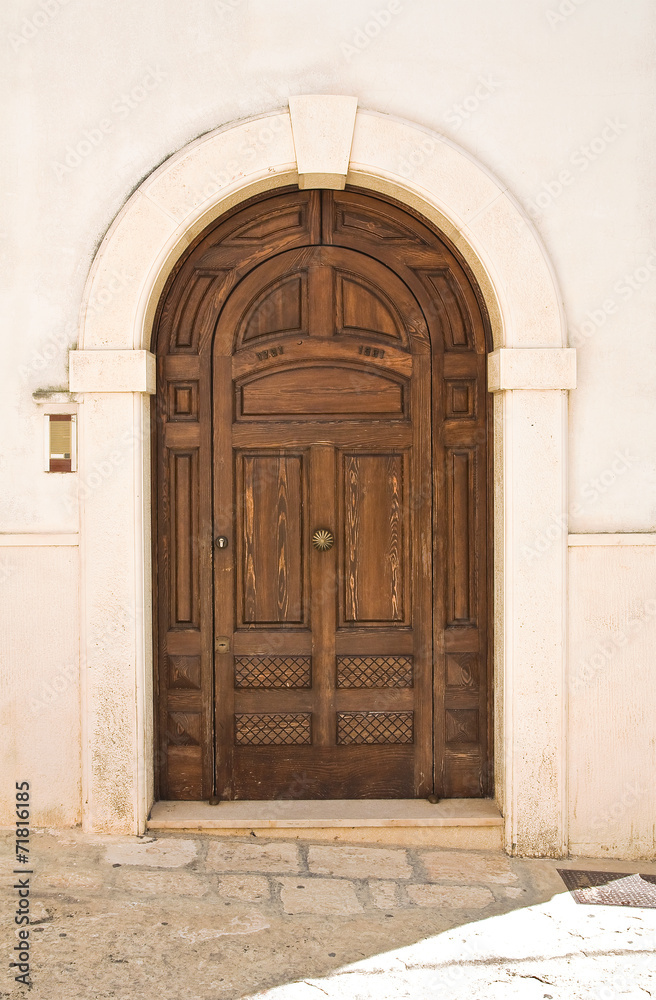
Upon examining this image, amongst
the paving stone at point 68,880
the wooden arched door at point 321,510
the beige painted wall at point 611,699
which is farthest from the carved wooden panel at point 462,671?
the paving stone at point 68,880

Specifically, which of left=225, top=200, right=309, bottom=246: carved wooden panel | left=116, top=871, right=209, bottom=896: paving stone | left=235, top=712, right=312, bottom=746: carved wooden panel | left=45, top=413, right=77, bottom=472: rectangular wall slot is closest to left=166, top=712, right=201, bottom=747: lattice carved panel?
left=235, top=712, right=312, bottom=746: carved wooden panel

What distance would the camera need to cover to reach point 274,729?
4.55 meters

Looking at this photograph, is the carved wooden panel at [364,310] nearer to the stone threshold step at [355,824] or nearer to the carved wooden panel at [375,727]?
the carved wooden panel at [375,727]

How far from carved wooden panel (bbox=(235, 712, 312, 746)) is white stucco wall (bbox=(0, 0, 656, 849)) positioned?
0.91 metres

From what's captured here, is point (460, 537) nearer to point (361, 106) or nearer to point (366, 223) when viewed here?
point (366, 223)

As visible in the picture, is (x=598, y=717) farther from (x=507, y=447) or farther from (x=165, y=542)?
(x=165, y=542)

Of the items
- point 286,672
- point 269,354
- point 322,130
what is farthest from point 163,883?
point 322,130

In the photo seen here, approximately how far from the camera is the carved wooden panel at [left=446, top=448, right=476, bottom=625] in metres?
4.53

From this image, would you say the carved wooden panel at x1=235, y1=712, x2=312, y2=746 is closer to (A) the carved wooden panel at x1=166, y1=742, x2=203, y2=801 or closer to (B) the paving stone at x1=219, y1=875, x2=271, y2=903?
(A) the carved wooden panel at x1=166, y1=742, x2=203, y2=801

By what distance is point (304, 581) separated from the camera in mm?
4539

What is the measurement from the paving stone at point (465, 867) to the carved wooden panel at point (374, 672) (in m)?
0.84

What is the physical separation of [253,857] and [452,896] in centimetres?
95

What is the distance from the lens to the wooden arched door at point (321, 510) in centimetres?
450

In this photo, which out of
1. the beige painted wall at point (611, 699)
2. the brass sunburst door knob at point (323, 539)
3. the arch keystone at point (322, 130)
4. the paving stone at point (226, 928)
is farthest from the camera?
A: the brass sunburst door knob at point (323, 539)
